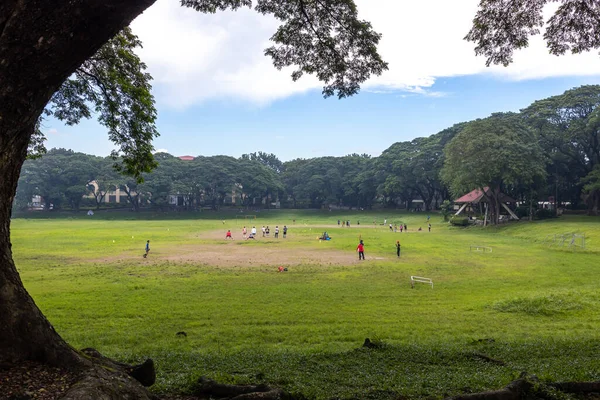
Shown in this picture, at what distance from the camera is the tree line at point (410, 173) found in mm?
46469

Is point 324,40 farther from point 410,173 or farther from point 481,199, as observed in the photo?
point 410,173

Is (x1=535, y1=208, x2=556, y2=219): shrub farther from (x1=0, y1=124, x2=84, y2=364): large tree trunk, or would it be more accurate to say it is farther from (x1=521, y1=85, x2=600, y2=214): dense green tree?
(x1=0, y1=124, x2=84, y2=364): large tree trunk

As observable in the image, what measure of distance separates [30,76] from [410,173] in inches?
2885

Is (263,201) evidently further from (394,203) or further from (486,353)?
(486,353)

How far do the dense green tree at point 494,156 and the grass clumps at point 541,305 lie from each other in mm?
33162

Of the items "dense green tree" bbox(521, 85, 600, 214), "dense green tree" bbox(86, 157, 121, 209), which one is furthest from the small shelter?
"dense green tree" bbox(86, 157, 121, 209)

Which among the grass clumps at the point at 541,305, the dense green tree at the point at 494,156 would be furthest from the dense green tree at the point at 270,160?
the grass clumps at the point at 541,305

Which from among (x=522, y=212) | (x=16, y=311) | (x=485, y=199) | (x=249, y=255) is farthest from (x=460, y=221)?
(x=16, y=311)

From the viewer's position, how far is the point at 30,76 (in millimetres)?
3955

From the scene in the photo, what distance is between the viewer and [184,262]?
76.0 ft

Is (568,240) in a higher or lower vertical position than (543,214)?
lower

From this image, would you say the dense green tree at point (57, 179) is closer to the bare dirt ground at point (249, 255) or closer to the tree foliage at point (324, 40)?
the bare dirt ground at point (249, 255)

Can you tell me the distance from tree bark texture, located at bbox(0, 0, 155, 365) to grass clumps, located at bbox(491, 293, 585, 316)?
12551mm

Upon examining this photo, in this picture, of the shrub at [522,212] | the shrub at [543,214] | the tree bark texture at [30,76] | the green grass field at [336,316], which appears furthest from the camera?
the shrub at [522,212]
